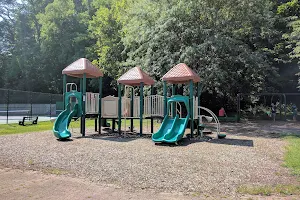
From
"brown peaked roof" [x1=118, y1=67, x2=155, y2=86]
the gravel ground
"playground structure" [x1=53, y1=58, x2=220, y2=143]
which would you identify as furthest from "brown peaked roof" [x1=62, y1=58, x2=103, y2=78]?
the gravel ground

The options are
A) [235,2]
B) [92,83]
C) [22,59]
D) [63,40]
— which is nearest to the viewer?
[235,2]

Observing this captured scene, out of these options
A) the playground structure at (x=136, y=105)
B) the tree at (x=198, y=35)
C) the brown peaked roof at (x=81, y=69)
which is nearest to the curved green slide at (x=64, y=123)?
Answer: the playground structure at (x=136, y=105)

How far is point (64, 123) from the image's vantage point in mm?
11945

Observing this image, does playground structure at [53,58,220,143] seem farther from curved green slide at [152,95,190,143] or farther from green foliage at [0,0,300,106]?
green foliage at [0,0,300,106]

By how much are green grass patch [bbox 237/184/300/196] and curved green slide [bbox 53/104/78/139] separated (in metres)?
7.90

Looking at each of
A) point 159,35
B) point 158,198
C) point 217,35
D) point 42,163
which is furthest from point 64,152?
point 217,35

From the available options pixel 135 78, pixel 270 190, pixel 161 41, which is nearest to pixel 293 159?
pixel 270 190

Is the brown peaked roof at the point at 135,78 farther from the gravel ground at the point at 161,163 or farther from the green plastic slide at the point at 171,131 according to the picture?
the gravel ground at the point at 161,163

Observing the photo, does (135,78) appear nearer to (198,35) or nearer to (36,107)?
(198,35)

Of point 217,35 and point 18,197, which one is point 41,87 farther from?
point 18,197

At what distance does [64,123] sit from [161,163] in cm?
651

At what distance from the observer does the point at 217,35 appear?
617 inches

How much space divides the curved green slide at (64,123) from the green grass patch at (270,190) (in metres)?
7.90

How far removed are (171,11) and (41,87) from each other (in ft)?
99.5
